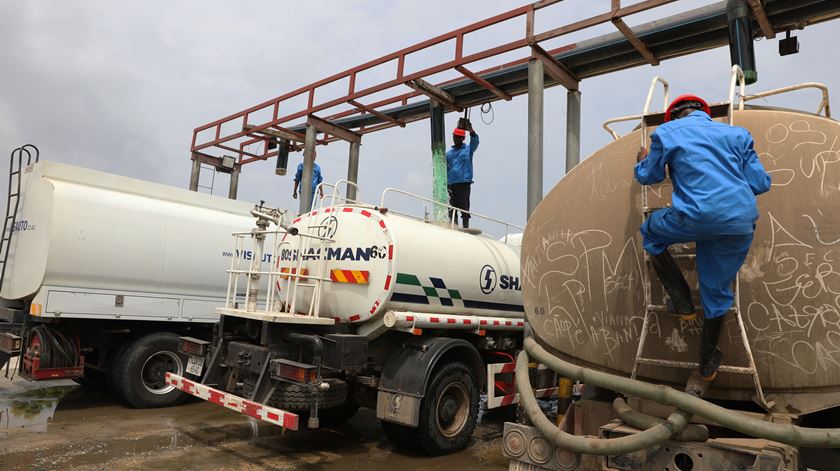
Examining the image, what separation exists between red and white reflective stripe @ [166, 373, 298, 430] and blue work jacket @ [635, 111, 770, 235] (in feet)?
11.9

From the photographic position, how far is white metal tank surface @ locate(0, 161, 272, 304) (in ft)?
23.3

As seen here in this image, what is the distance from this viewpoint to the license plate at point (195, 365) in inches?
243

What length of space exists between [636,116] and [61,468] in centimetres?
569

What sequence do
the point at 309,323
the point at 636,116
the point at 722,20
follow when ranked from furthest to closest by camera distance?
1. the point at 722,20
2. the point at 309,323
3. the point at 636,116

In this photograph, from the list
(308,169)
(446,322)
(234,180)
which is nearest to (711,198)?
(446,322)

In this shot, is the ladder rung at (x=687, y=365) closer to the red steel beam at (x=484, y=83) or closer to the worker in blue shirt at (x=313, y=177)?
the red steel beam at (x=484, y=83)

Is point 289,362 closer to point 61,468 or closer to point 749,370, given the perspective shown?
point 61,468

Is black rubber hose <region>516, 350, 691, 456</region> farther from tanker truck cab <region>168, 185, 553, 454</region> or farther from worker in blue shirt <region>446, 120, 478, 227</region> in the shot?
worker in blue shirt <region>446, 120, 478, 227</region>

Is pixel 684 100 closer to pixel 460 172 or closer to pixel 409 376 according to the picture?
pixel 409 376

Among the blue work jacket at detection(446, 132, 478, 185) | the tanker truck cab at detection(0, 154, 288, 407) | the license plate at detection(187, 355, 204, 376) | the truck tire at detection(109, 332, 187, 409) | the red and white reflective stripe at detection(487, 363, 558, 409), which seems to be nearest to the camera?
the license plate at detection(187, 355, 204, 376)

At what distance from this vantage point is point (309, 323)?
5840 millimetres

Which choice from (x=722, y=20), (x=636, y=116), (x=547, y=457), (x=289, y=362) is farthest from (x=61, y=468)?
(x=722, y=20)

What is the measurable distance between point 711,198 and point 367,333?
4.21 m

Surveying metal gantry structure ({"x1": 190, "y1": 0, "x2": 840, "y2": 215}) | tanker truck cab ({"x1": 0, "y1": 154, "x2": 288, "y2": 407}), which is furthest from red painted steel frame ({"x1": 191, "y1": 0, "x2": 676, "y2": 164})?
tanker truck cab ({"x1": 0, "y1": 154, "x2": 288, "y2": 407})
